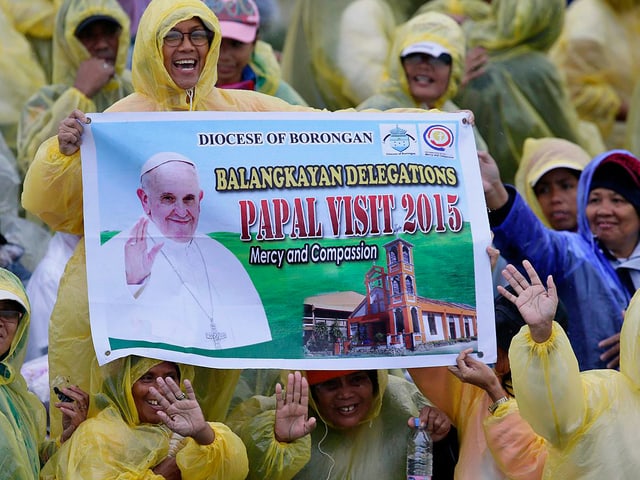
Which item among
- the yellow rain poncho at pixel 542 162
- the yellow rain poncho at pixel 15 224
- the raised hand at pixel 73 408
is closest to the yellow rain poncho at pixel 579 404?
the raised hand at pixel 73 408

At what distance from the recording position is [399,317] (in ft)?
18.5

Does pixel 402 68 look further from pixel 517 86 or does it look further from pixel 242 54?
pixel 517 86

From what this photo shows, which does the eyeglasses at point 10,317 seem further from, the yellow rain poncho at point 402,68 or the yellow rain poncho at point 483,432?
the yellow rain poncho at point 402,68

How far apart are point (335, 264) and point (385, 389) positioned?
680 mm

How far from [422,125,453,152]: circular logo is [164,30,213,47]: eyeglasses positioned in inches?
33.5

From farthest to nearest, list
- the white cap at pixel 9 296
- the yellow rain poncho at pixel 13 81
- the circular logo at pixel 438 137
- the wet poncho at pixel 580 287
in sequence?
the yellow rain poncho at pixel 13 81 < the wet poncho at pixel 580 287 < the circular logo at pixel 438 137 < the white cap at pixel 9 296

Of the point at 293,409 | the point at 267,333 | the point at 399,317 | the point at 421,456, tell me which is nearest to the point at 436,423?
the point at 421,456

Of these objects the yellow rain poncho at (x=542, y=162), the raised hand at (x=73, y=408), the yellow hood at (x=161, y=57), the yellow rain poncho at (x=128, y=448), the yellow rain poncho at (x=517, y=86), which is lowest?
the yellow rain poncho at (x=128, y=448)

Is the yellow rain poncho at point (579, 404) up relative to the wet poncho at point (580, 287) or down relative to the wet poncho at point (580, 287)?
down

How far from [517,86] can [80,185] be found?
171 inches

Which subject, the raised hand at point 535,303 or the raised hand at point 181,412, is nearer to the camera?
the raised hand at point 535,303

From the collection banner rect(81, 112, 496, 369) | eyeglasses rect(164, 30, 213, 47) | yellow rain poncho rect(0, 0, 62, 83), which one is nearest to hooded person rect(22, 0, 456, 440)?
eyeglasses rect(164, 30, 213, 47)

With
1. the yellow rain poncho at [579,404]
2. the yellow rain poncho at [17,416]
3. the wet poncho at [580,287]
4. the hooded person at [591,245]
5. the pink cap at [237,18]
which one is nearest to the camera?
the yellow rain poncho at [579,404]

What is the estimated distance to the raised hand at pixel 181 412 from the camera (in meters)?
5.29
